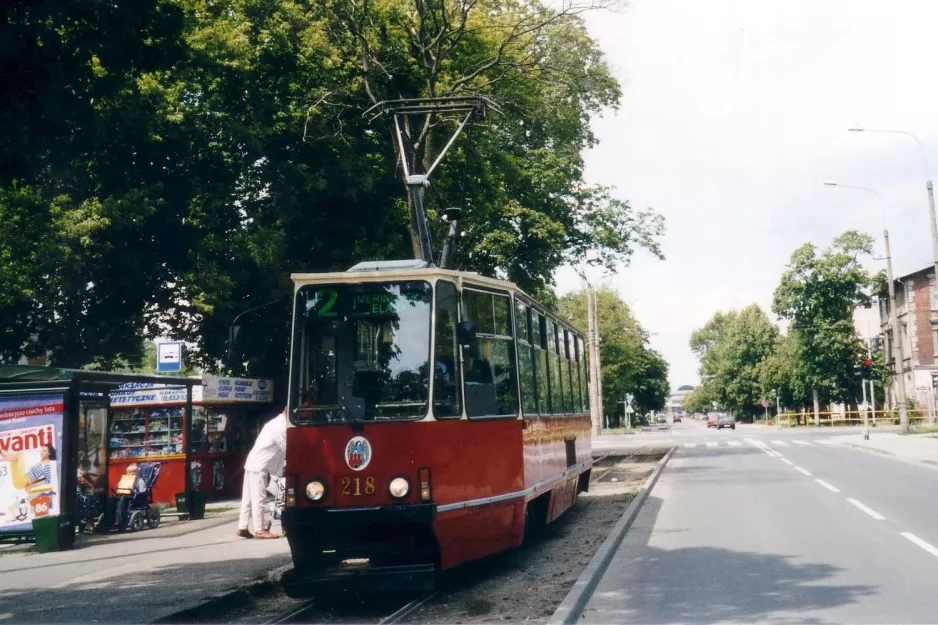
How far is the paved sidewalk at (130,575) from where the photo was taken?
28.7ft

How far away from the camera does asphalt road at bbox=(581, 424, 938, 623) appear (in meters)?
7.97

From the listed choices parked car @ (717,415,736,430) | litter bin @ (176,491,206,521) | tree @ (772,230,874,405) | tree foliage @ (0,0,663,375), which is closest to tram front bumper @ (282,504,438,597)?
litter bin @ (176,491,206,521)

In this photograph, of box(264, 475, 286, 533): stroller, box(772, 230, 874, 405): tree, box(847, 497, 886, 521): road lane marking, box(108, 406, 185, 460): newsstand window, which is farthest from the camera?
box(772, 230, 874, 405): tree

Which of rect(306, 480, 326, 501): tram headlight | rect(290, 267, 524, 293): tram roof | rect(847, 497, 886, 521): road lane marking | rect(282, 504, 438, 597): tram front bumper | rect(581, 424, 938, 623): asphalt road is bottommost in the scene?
rect(581, 424, 938, 623): asphalt road

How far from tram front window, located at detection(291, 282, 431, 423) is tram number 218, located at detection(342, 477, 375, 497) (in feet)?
1.85

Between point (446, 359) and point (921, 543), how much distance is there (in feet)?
20.6

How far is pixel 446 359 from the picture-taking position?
9.34 meters

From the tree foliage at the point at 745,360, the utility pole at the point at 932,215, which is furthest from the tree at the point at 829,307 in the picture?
the utility pole at the point at 932,215

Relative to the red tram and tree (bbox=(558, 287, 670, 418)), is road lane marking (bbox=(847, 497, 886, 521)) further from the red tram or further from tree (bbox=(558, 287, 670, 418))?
tree (bbox=(558, 287, 670, 418))

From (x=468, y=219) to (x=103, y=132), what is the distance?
18275mm

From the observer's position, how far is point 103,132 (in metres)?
9.69

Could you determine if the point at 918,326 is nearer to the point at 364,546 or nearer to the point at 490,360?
the point at 490,360

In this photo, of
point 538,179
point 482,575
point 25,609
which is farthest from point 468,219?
point 25,609

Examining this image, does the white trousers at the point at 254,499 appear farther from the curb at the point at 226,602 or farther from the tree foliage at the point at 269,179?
the tree foliage at the point at 269,179
